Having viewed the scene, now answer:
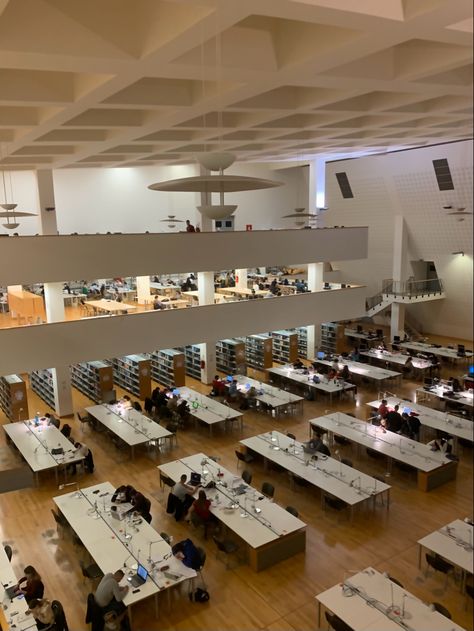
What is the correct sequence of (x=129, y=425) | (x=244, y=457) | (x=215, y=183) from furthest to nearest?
(x=129, y=425), (x=244, y=457), (x=215, y=183)

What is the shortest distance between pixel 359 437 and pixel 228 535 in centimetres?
449

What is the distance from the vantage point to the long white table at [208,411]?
14.5 meters

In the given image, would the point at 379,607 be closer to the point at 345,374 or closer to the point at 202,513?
the point at 202,513

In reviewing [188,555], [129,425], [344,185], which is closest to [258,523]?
[188,555]

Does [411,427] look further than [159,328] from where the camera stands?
No

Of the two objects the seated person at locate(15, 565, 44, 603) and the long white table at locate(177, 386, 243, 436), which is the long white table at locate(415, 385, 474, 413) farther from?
the seated person at locate(15, 565, 44, 603)

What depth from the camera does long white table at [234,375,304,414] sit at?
15.7m

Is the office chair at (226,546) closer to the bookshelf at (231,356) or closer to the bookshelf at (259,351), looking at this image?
the bookshelf at (231,356)

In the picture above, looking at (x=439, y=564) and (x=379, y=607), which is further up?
(x=379, y=607)

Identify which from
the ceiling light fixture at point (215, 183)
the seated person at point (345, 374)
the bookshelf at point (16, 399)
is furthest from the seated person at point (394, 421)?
the bookshelf at point (16, 399)

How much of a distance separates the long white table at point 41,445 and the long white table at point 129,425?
48.8 inches

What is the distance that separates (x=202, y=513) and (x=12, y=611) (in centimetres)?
350

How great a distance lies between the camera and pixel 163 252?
15359 mm

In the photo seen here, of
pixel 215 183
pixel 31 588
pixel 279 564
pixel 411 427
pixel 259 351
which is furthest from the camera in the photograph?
pixel 259 351
